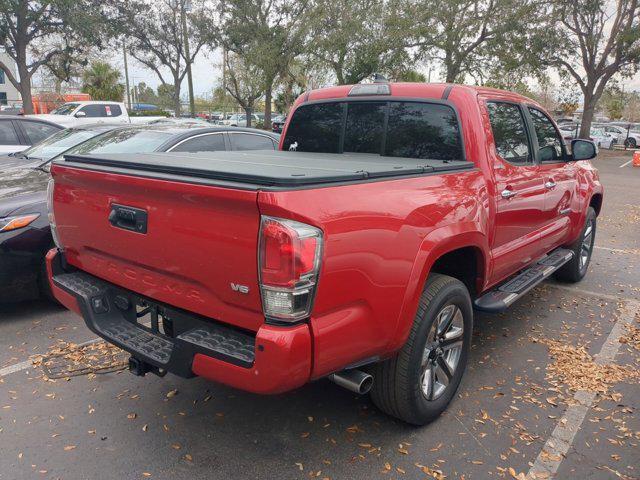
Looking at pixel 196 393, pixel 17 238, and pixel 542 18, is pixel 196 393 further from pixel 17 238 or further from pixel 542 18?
pixel 542 18

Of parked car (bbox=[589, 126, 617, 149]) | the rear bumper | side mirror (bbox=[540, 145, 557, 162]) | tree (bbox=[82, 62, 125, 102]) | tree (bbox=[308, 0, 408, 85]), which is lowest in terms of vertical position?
parked car (bbox=[589, 126, 617, 149])

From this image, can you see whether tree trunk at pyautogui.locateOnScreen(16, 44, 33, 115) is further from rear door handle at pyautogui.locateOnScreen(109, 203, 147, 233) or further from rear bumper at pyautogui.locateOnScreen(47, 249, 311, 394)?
rear door handle at pyautogui.locateOnScreen(109, 203, 147, 233)

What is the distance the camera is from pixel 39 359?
382 centimetres

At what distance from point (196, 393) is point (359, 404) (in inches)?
42.4

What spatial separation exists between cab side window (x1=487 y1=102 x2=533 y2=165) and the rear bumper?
239 cm

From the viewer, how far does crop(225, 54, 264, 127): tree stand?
27.7 m

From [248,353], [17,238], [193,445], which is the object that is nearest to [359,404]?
[193,445]

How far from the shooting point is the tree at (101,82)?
135 feet

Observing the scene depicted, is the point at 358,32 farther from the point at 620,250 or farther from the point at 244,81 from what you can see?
the point at 620,250

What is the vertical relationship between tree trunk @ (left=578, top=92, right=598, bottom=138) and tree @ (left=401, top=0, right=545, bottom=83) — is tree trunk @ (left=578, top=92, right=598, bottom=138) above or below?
below

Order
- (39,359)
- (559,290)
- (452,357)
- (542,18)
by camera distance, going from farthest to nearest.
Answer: (542,18), (559,290), (39,359), (452,357)

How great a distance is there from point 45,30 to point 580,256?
23.7 meters

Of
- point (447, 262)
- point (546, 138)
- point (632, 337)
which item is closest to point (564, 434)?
point (447, 262)

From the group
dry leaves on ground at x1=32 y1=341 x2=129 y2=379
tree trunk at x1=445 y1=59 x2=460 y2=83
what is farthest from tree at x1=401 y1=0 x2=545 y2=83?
dry leaves on ground at x1=32 y1=341 x2=129 y2=379
